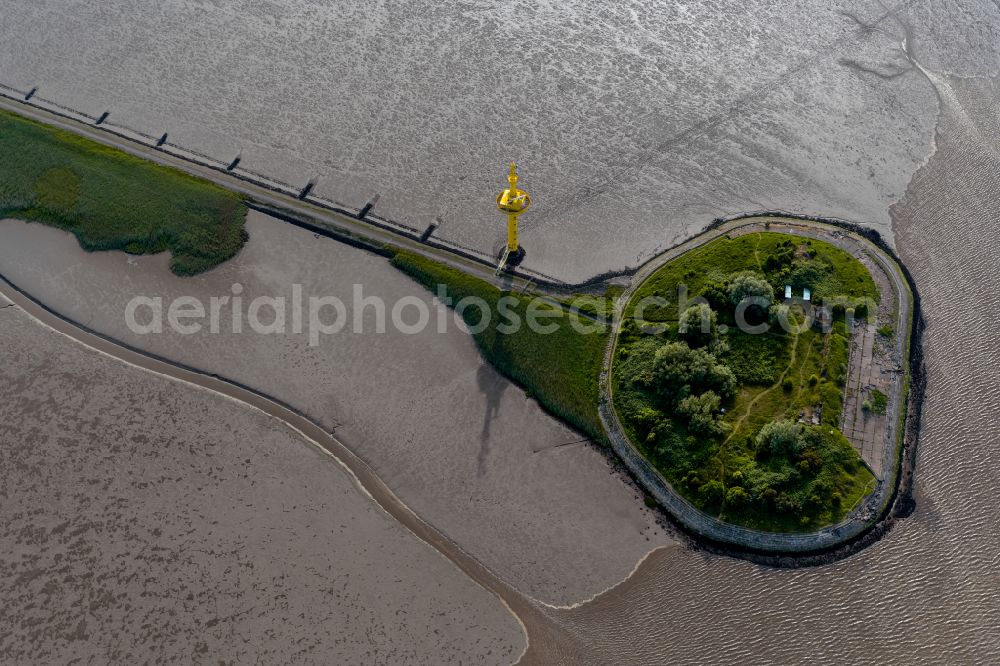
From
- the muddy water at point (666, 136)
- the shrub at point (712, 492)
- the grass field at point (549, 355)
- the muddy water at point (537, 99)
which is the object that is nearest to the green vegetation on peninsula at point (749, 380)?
the shrub at point (712, 492)

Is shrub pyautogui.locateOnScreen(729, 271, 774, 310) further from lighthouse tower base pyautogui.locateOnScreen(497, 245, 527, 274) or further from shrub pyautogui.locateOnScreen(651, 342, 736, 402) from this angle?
lighthouse tower base pyautogui.locateOnScreen(497, 245, 527, 274)

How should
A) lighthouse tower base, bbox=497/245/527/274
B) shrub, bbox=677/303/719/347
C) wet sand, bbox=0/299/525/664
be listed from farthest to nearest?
1. lighthouse tower base, bbox=497/245/527/274
2. shrub, bbox=677/303/719/347
3. wet sand, bbox=0/299/525/664

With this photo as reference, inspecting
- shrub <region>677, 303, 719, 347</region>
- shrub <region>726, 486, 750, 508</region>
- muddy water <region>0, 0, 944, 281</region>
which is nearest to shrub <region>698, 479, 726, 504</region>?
shrub <region>726, 486, 750, 508</region>

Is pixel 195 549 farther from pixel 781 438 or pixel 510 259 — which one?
pixel 781 438

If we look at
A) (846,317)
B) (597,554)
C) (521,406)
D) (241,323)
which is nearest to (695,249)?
(846,317)

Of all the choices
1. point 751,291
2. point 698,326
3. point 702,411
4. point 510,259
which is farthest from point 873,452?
point 510,259
